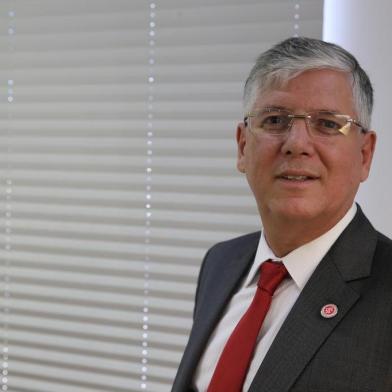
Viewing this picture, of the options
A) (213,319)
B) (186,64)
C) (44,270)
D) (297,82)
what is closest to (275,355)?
(213,319)

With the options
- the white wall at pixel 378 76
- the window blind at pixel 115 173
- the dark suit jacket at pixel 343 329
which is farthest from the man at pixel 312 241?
the window blind at pixel 115 173

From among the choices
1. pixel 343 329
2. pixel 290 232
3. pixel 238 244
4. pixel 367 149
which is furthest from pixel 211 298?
pixel 367 149

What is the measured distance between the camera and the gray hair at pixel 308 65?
1.14 metres

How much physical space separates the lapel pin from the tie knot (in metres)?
0.16

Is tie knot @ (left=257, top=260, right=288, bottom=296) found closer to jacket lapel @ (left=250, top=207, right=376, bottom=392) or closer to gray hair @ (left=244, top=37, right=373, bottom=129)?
jacket lapel @ (left=250, top=207, right=376, bottom=392)

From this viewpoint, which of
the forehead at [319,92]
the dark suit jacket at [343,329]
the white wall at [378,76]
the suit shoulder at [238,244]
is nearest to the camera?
the dark suit jacket at [343,329]

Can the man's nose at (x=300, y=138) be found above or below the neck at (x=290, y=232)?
above

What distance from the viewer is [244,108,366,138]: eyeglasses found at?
1144mm

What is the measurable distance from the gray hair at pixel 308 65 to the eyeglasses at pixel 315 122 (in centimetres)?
5

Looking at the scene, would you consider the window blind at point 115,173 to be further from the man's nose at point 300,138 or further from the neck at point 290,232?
the man's nose at point 300,138

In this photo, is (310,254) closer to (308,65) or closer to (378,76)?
(308,65)

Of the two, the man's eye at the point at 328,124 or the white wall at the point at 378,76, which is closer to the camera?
the man's eye at the point at 328,124

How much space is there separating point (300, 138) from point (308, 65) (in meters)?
0.15

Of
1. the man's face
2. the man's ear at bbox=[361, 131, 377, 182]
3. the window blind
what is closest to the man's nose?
the man's face
